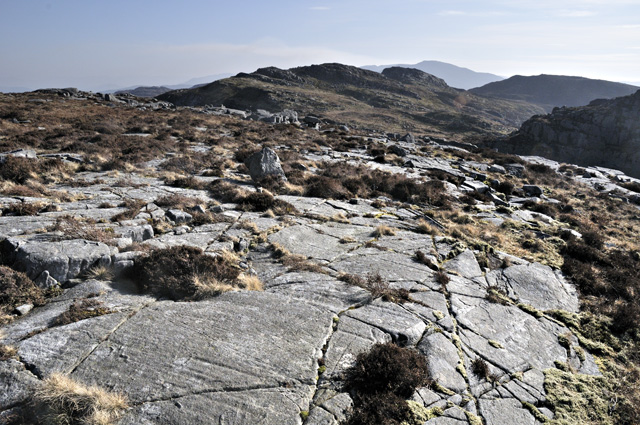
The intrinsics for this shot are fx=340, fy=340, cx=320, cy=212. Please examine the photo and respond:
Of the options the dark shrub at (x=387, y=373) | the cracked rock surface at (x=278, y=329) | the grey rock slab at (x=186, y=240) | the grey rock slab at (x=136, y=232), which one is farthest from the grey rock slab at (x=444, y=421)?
the grey rock slab at (x=136, y=232)

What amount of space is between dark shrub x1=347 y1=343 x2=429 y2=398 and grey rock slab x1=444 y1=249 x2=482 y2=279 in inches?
206

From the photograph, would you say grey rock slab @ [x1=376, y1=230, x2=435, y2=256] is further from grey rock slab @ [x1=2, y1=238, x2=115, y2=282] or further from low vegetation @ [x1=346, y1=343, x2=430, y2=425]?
grey rock slab @ [x1=2, y1=238, x2=115, y2=282]

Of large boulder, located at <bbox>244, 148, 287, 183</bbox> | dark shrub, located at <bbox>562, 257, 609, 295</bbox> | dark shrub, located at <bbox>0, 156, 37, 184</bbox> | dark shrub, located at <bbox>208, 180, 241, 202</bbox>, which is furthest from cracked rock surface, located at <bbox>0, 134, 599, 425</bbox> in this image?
large boulder, located at <bbox>244, 148, 287, 183</bbox>

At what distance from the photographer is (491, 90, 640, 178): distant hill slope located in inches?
2670

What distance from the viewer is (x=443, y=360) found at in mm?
6797

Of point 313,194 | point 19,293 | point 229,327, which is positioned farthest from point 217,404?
point 313,194

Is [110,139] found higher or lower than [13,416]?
higher

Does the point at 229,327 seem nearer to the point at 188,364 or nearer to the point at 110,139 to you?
the point at 188,364

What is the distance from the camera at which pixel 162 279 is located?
7.97m

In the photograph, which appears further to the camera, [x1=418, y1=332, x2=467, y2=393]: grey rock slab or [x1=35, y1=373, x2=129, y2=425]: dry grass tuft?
[x1=418, y1=332, x2=467, y2=393]: grey rock slab

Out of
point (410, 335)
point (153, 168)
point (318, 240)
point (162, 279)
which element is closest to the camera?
point (410, 335)

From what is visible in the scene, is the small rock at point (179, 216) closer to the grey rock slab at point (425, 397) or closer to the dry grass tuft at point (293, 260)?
the dry grass tuft at point (293, 260)

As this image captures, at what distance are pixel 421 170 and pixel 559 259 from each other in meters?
14.3

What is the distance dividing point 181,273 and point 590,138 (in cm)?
8821
